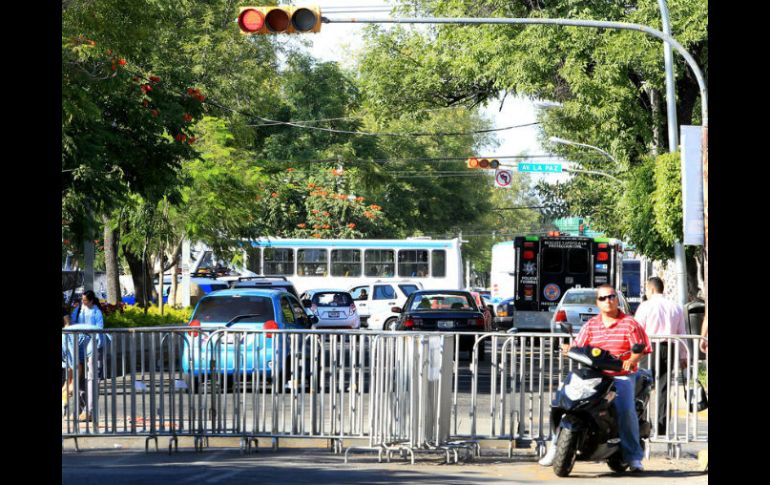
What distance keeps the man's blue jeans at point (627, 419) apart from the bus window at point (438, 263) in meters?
38.7

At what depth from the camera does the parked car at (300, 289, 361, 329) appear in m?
33.7

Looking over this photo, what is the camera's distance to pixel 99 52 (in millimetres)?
18312

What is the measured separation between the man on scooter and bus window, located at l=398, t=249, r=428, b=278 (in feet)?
127

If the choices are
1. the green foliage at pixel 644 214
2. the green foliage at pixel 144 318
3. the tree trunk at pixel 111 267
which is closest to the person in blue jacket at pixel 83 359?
the green foliage at pixel 144 318

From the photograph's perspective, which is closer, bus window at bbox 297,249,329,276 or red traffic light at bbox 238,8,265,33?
red traffic light at bbox 238,8,265,33

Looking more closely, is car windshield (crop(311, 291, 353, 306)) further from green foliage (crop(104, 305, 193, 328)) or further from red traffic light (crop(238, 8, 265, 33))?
red traffic light (crop(238, 8, 265, 33))

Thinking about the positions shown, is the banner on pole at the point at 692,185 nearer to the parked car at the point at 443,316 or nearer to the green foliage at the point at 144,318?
the parked car at the point at 443,316

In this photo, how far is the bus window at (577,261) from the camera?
35.6 meters

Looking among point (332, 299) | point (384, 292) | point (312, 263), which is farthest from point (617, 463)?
point (312, 263)

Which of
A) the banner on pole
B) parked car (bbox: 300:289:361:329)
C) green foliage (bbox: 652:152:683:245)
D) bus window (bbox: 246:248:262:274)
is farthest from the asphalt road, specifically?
bus window (bbox: 246:248:262:274)

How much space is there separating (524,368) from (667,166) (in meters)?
12.0

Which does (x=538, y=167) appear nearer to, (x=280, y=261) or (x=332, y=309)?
(x=332, y=309)

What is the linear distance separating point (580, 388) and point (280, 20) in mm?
6843
